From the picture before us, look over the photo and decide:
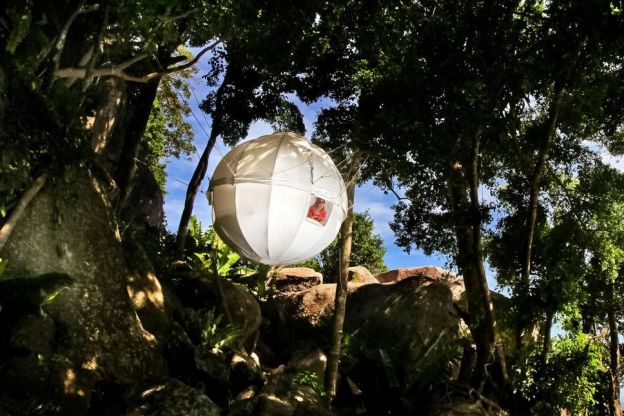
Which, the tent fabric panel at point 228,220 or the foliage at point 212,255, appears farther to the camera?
the foliage at point 212,255

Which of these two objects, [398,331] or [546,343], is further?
[398,331]

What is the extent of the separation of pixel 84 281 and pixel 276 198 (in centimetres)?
313

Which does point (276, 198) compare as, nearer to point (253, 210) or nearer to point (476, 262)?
point (253, 210)

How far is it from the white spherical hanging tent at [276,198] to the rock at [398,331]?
16.3 feet

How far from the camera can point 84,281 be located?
20.3 feet

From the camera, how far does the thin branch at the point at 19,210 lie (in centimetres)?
527

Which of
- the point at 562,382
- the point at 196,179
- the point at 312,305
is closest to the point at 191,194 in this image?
the point at 196,179

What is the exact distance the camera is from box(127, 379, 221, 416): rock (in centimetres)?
500

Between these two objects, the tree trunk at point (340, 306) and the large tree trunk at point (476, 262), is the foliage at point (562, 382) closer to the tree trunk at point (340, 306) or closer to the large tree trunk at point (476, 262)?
the large tree trunk at point (476, 262)

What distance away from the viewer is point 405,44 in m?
7.19

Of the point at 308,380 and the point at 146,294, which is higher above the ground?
the point at 146,294

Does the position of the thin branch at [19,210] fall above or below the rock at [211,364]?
above

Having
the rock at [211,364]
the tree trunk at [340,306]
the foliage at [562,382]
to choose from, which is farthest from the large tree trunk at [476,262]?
the rock at [211,364]

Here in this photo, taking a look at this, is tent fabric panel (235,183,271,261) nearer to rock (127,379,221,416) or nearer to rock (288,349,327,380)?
rock (127,379,221,416)
